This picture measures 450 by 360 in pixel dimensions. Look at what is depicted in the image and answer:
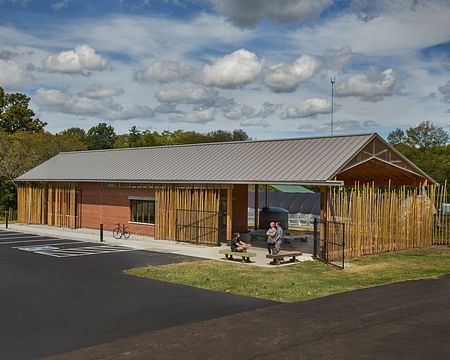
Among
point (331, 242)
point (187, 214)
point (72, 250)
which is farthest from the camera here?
point (187, 214)

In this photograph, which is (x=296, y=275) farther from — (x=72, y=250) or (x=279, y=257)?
(x=72, y=250)

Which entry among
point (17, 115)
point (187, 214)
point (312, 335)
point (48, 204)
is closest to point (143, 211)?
point (187, 214)

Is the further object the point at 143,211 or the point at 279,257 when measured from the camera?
the point at 143,211

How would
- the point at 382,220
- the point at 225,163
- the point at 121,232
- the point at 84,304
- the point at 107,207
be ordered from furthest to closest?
the point at 107,207, the point at 121,232, the point at 225,163, the point at 382,220, the point at 84,304

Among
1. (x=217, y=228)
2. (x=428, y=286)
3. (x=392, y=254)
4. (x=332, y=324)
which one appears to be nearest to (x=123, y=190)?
(x=217, y=228)

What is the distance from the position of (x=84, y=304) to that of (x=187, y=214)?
45.8 ft

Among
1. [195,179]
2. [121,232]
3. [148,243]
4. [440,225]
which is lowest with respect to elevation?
[148,243]

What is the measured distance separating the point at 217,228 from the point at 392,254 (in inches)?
306

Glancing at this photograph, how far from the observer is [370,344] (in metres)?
9.59

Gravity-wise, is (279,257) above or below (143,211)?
below

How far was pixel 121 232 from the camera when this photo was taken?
99.5 feet

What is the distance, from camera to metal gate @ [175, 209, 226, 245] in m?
25.8

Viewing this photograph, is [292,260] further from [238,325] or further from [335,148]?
[238,325]

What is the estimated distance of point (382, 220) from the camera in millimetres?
23125
